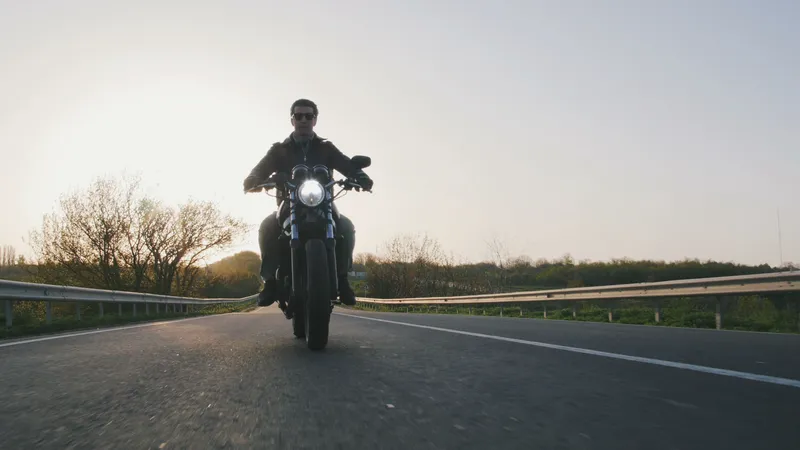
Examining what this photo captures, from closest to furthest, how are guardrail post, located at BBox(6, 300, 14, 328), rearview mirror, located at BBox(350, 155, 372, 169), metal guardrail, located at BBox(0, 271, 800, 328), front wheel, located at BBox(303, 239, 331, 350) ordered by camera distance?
front wheel, located at BBox(303, 239, 331, 350) → rearview mirror, located at BBox(350, 155, 372, 169) → metal guardrail, located at BBox(0, 271, 800, 328) → guardrail post, located at BBox(6, 300, 14, 328)

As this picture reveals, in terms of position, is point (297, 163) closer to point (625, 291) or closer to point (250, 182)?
point (250, 182)

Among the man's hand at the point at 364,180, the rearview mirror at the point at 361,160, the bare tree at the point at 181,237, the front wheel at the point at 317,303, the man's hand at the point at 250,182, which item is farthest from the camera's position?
the bare tree at the point at 181,237

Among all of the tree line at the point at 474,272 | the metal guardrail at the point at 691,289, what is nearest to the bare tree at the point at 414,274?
the tree line at the point at 474,272

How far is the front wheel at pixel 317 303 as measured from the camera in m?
4.82

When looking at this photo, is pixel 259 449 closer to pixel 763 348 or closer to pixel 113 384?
pixel 113 384

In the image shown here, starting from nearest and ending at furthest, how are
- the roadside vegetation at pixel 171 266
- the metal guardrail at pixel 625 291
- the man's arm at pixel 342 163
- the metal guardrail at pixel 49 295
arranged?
the man's arm at pixel 342 163 → the metal guardrail at pixel 625 291 → the metal guardrail at pixel 49 295 → the roadside vegetation at pixel 171 266

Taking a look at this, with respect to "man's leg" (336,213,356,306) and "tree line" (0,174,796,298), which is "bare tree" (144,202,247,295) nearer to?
"tree line" (0,174,796,298)

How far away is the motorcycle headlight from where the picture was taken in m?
5.27

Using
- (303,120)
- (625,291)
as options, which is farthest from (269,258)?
(625,291)

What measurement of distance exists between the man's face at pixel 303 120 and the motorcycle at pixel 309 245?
1.65 feet

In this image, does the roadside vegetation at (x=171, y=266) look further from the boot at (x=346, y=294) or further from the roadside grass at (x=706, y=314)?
the boot at (x=346, y=294)

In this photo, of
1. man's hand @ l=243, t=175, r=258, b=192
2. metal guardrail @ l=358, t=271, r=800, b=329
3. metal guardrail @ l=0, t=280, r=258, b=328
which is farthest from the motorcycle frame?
metal guardrail @ l=358, t=271, r=800, b=329

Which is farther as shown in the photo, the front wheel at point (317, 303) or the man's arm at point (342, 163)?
the man's arm at point (342, 163)

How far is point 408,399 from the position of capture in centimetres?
265
